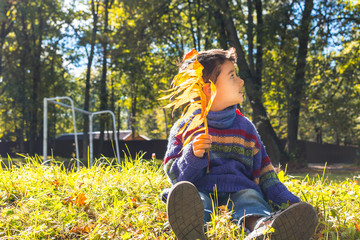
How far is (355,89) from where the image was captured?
16.1 metres

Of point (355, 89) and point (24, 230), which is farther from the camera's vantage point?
point (355, 89)

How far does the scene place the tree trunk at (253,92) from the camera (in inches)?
416

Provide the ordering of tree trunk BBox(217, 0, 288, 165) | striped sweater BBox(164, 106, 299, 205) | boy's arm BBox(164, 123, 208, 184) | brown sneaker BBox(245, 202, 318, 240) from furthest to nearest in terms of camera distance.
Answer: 1. tree trunk BBox(217, 0, 288, 165)
2. striped sweater BBox(164, 106, 299, 205)
3. boy's arm BBox(164, 123, 208, 184)
4. brown sneaker BBox(245, 202, 318, 240)

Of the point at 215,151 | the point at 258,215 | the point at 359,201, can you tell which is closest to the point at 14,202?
the point at 215,151

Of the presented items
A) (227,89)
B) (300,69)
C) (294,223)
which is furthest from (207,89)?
(300,69)

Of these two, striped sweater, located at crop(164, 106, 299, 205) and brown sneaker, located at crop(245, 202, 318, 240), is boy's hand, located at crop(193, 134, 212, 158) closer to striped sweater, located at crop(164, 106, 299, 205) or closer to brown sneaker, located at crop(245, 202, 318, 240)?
striped sweater, located at crop(164, 106, 299, 205)

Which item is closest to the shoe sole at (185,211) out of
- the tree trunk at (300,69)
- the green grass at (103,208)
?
the green grass at (103,208)

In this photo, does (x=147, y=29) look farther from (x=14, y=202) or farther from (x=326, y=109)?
(x=14, y=202)

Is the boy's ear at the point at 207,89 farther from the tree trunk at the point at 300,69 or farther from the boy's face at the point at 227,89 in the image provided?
the tree trunk at the point at 300,69

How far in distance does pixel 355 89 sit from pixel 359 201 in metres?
14.7

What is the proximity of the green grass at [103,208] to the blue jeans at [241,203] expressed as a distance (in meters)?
0.07

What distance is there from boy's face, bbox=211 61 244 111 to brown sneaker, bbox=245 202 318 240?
1.00 m

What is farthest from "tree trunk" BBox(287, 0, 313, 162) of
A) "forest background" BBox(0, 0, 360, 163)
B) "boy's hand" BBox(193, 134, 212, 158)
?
"boy's hand" BBox(193, 134, 212, 158)

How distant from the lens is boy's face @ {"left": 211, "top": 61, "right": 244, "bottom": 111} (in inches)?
102
